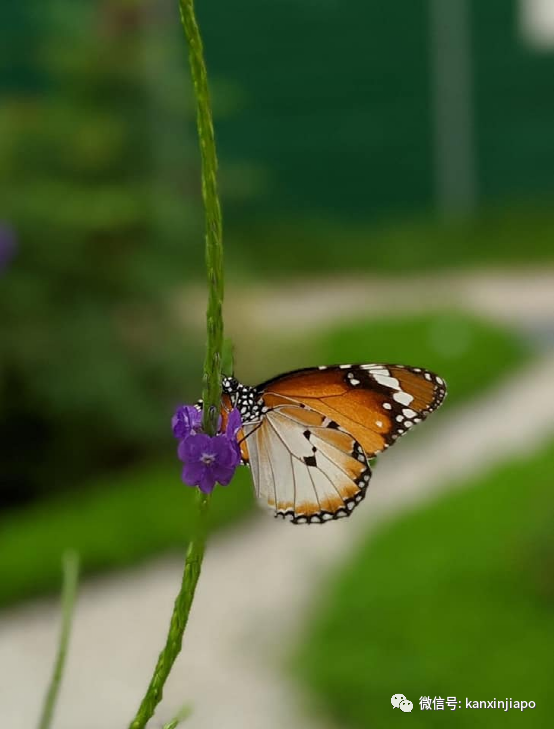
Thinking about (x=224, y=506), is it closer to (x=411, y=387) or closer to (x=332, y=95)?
(x=411, y=387)

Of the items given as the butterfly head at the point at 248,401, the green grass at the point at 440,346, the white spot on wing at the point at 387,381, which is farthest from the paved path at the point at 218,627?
the butterfly head at the point at 248,401

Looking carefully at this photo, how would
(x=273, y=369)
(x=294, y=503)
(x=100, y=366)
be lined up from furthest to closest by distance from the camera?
1. (x=273, y=369)
2. (x=100, y=366)
3. (x=294, y=503)

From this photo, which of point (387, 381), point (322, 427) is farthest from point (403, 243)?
point (322, 427)

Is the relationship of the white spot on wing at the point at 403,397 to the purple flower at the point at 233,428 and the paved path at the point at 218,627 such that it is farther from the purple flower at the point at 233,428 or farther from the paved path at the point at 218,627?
the paved path at the point at 218,627

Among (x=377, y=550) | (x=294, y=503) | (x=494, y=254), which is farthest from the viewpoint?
(x=494, y=254)

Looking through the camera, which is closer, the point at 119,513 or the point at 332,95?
the point at 119,513

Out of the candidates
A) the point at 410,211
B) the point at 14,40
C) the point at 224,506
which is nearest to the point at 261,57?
the point at 410,211
